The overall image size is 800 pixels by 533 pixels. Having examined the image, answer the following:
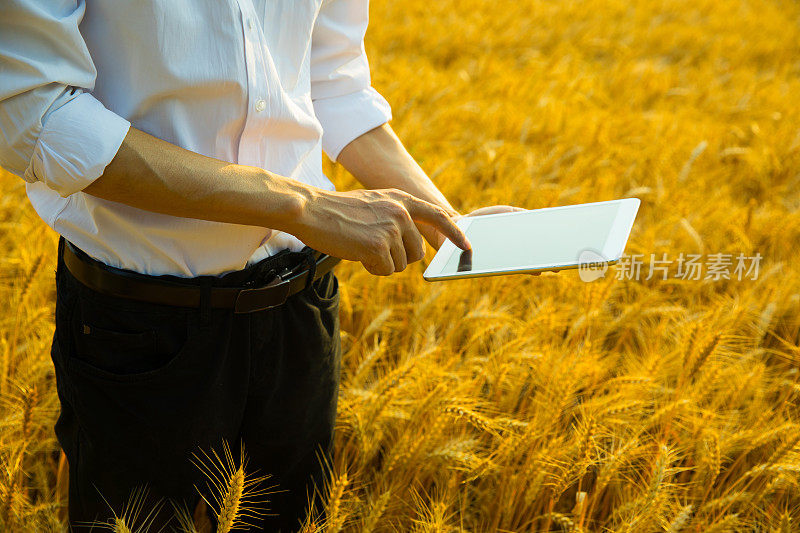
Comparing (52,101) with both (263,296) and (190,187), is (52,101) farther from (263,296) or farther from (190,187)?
(263,296)

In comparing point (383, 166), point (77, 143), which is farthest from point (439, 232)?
point (77, 143)

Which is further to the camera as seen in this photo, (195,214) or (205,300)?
(205,300)

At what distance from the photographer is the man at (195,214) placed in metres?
0.71

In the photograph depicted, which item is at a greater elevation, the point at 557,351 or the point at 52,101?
the point at 52,101

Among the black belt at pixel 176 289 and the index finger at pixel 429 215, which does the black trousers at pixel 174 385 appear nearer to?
the black belt at pixel 176 289

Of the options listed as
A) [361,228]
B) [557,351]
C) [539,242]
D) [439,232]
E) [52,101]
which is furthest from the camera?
[557,351]

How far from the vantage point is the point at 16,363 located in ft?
4.68

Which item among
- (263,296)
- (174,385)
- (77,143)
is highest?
(77,143)

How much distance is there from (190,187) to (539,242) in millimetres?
470

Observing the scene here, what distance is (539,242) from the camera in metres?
0.96

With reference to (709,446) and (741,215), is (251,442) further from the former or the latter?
(741,215)

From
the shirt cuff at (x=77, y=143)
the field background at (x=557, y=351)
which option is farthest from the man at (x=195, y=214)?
the field background at (x=557, y=351)

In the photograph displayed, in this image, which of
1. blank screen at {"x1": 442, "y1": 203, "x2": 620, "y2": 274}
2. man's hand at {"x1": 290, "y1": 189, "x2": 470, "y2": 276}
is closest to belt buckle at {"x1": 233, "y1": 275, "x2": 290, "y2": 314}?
man's hand at {"x1": 290, "y1": 189, "x2": 470, "y2": 276}

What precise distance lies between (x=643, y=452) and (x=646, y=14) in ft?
17.0
